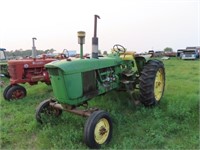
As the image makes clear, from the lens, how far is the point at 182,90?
600 centimetres

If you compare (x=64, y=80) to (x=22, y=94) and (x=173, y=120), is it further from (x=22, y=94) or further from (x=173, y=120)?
(x=22, y=94)

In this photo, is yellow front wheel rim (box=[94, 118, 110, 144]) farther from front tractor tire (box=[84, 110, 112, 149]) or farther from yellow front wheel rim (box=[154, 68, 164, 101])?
yellow front wheel rim (box=[154, 68, 164, 101])

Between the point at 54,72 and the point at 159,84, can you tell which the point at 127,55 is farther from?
the point at 54,72

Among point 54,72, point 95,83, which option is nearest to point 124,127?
point 95,83

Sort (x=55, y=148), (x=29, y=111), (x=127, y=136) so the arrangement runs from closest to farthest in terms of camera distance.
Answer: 1. (x=55, y=148)
2. (x=127, y=136)
3. (x=29, y=111)

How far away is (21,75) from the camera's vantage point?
6625mm

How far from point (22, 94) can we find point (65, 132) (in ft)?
10.3

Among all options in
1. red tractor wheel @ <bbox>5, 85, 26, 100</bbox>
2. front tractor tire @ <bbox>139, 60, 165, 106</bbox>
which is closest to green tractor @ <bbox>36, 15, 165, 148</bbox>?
front tractor tire @ <bbox>139, 60, 165, 106</bbox>

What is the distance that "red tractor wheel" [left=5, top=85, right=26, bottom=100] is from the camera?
6.17 meters

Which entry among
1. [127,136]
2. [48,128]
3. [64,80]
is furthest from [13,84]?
[127,136]

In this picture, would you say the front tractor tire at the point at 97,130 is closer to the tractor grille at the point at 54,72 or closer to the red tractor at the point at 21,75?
the tractor grille at the point at 54,72

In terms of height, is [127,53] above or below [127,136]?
above

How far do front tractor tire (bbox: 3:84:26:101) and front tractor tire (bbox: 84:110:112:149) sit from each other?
11.7ft

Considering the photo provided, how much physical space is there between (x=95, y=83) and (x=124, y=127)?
2.92 ft
